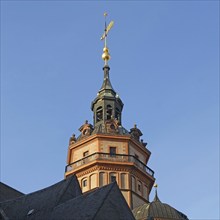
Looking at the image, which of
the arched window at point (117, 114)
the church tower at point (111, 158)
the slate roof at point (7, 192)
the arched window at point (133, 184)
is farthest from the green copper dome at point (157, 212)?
the slate roof at point (7, 192)

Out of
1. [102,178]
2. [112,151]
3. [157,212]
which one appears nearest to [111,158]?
[112,151]

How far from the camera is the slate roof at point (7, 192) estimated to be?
1498 inches

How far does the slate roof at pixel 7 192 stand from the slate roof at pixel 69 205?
9.13 feet

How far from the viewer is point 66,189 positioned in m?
33.9

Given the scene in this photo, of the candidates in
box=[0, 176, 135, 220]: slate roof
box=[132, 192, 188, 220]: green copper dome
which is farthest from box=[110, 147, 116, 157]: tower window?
box=[0, 176, 135, 220]: slate roof

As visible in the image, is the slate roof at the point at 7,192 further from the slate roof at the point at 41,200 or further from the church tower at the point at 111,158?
the church tower at the point at 111,158

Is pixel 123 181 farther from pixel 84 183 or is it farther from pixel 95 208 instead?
pixel 95 208

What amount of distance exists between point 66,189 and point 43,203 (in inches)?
56.9

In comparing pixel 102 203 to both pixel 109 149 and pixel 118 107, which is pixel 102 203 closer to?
pixel 109 149

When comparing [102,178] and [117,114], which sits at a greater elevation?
[117,114]

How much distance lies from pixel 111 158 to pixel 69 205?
27.5 metres

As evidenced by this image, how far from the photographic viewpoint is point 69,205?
Answer: 31188mm

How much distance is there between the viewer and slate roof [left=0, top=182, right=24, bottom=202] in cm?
3805

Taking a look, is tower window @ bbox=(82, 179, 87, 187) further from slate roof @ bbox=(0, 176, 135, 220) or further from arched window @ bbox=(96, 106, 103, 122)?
slate roof @ bbox=(0, 176, 135, 220)
